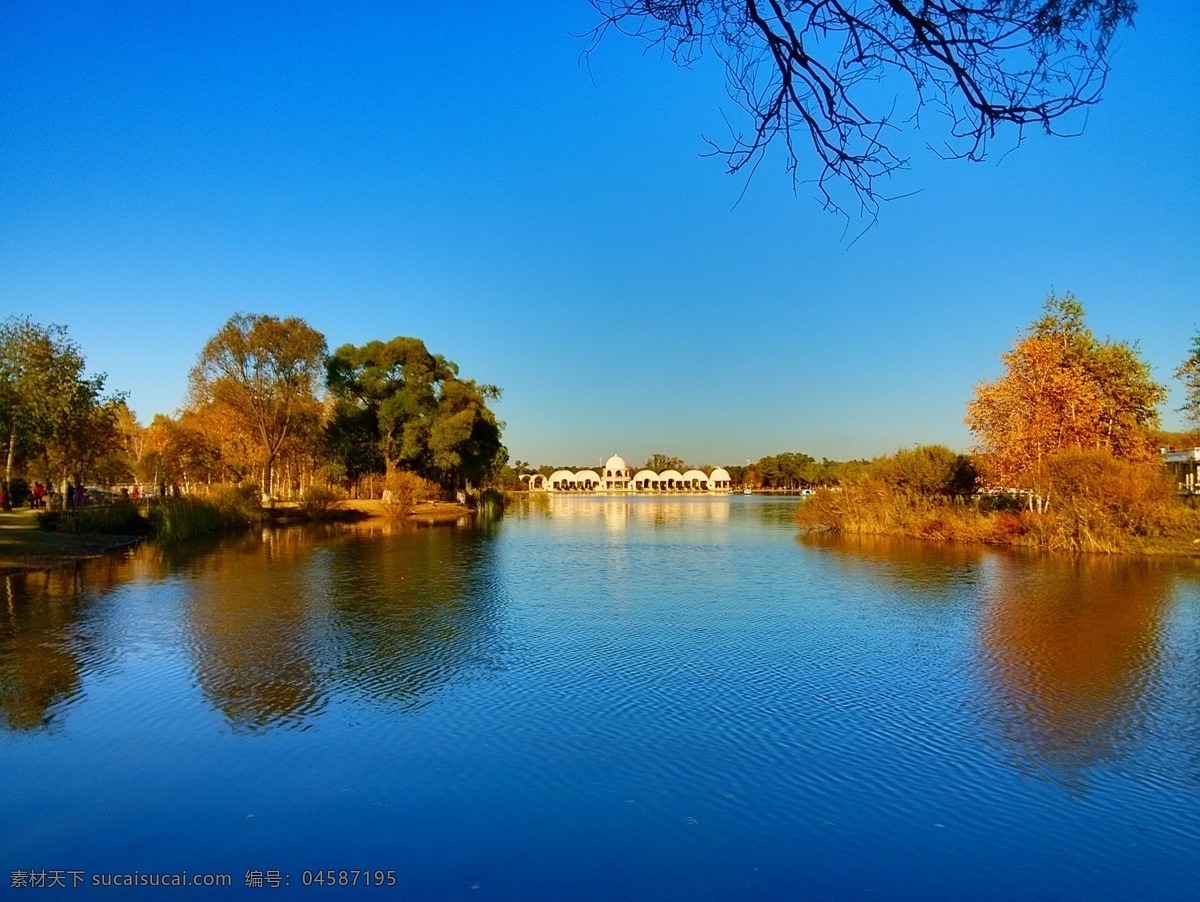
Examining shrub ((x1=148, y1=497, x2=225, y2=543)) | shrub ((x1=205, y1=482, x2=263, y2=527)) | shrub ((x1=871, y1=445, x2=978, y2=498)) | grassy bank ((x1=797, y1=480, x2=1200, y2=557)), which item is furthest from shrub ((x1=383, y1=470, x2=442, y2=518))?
shrub ((x1=871, y1=445, x2=978, y2=498))

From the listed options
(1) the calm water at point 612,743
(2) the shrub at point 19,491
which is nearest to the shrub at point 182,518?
(2) the shrub at point 19,491

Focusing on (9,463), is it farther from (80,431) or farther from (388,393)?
(388,393)

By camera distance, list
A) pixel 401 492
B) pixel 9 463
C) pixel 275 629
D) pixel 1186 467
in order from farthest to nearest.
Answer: pixel 401 492 → pixel 1186 467 → pixel 9 463 → pixel 275 629

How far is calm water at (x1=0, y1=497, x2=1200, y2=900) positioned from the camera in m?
4.79

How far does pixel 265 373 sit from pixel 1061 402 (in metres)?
35.3

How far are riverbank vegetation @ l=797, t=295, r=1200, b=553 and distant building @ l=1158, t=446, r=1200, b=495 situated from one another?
4897 millimetres

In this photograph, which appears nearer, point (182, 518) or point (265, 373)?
point (182, 518)

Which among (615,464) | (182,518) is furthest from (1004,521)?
(615,464)

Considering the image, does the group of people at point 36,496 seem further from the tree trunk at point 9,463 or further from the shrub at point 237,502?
the shrub at point 237,502

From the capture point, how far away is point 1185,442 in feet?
163

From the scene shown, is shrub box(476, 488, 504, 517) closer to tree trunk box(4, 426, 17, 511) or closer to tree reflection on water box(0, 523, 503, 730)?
tree trunk box(4, 426, 17, 511)

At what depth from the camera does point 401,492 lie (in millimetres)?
45031

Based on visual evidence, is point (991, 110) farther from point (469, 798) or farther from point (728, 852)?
point (469, 798)

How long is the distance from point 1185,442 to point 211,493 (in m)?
54.1
